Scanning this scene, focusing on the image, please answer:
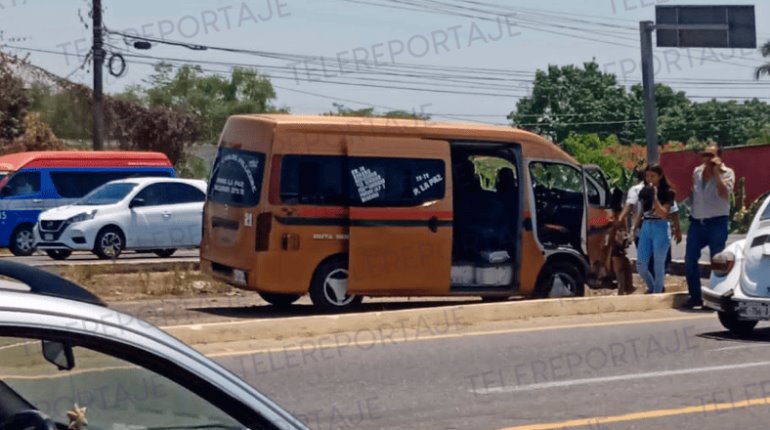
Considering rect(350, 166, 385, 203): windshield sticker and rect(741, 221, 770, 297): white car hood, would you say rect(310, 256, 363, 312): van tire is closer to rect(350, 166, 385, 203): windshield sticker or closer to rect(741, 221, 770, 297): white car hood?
rect(350, 166, 385, 203): windshield sticker

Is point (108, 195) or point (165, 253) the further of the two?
point (165, 253)

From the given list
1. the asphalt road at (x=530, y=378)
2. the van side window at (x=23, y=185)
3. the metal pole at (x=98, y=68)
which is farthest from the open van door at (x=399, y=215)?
the metal pole at (x=98, y=68)

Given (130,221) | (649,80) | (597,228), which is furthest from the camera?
(649,80)

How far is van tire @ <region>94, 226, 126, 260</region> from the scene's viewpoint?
23.4 metres

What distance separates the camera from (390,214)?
1448 centimetres

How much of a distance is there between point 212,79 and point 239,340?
2784 inches

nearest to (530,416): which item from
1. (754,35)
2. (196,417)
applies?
(196,417)

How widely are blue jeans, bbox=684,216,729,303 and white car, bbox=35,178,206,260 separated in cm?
1118

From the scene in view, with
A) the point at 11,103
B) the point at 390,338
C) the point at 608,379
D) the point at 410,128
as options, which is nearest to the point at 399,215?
the point at 410,128

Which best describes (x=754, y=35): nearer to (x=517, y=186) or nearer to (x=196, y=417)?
(x=517, y=186)

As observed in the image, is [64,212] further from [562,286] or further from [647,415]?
[647,415]

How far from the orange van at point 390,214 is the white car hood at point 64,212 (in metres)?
8.93

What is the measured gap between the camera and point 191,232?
23891mm

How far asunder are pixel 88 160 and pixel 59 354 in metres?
24.5
